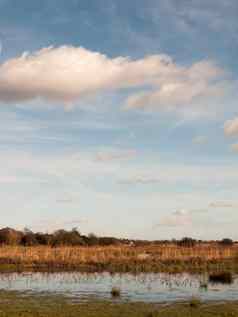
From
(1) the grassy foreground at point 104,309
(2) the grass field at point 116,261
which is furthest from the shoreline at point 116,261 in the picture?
(1) the grassy foreground at point 104,309

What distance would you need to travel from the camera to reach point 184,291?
27.2 metres

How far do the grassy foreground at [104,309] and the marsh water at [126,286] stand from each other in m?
2.03

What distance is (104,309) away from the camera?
2084cm

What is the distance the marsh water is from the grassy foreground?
2032mm

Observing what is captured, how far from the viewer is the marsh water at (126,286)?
83.6 ft

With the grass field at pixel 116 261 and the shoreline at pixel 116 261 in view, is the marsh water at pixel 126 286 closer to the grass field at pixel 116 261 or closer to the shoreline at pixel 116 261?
the shoreline at pixel 116 261

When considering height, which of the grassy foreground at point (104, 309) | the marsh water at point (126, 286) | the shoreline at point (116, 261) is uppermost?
the shoreline at point (116, 261)

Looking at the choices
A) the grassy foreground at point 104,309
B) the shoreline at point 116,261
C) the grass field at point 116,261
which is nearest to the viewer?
the grassy foreground at point 104,309

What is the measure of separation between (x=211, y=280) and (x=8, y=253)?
2066 cm

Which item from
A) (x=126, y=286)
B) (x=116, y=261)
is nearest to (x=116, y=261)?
(x=116, y=261)

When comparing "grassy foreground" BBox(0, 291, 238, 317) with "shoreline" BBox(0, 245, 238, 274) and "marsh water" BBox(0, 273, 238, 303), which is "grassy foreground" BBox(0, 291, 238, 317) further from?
"shoreline" BBox(0, 245, 238, 274)

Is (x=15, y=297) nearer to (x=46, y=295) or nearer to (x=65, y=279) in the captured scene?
(x=46, y=295)

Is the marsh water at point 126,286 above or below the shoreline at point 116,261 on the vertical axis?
below

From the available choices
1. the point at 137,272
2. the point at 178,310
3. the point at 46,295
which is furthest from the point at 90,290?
the point at 137,272
